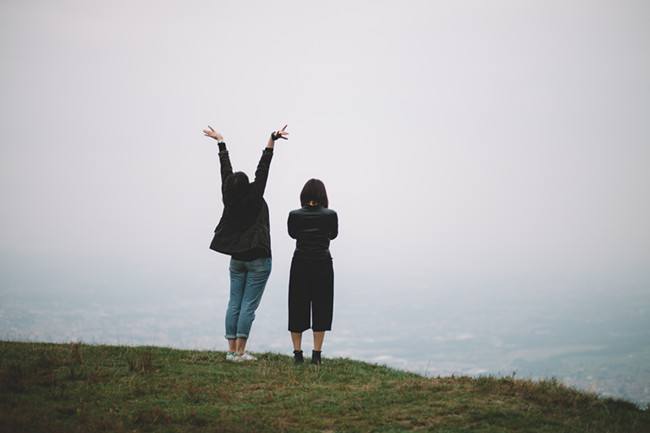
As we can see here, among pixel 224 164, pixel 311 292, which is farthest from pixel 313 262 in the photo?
pixel 224 164

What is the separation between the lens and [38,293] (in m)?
169

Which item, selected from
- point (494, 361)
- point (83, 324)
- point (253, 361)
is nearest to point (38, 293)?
point (83, 324)

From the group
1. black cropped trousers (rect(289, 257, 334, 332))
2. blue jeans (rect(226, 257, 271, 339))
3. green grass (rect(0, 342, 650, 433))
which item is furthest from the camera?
black cropped trousers (rect(289, 257, 334, 332))

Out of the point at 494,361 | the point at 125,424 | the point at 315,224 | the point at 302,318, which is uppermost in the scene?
the point at 315,224

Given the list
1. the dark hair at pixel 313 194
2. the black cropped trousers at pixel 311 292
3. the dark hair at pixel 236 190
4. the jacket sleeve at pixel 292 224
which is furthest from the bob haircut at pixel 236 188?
the black cropped trousers at pixel 311 292

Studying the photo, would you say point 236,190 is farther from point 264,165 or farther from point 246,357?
point 246,357

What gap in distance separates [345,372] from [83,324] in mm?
134580

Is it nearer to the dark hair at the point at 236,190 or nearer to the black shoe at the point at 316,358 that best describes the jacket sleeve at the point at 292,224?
the dark hair at the point at 236,190

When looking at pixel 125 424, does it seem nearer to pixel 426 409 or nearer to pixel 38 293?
pixel 426 409

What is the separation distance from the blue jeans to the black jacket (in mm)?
184

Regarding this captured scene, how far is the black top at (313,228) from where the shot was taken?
916 cm

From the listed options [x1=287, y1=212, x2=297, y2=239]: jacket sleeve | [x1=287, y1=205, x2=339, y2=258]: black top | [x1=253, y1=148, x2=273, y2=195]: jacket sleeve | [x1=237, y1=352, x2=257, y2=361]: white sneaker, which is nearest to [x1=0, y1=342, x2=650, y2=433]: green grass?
[x1=237, y1=352, x2=257, y2=361]: white sneaker

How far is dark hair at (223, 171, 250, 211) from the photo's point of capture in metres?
8.90

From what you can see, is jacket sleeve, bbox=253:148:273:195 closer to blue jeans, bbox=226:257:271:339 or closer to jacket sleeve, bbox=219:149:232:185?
jacket sleeve, bbox=219:149:232:185
